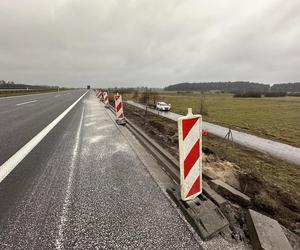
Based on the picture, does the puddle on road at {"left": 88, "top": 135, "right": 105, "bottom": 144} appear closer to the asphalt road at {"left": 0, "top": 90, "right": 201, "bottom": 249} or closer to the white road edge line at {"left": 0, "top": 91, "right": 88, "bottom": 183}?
the asphalt road at {"left": 0, "top": 90, "right": 201, "bottom": 249}

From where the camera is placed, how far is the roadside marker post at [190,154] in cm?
245

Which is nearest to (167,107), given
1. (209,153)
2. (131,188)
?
(209,153)

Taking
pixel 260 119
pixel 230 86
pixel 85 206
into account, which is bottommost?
pixel 260 119

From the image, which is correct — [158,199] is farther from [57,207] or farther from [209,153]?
[209,153]

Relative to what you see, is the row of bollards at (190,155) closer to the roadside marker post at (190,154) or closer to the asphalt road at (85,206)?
the roadside marker post at (190,154)

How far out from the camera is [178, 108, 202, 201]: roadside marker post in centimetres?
245

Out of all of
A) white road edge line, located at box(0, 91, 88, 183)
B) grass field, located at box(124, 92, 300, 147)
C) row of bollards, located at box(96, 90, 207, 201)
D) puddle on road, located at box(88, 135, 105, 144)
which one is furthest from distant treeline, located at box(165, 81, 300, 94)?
row of bollards, located at box(96, 90, 207, 201)

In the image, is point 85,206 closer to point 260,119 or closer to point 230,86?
point 260,119

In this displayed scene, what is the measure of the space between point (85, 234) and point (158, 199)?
1139 mm

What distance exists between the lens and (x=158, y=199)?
2766 mm

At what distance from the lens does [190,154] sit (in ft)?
8.40

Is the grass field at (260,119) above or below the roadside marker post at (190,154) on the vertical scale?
below

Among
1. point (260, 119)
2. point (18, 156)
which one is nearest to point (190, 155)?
point (18, 156)

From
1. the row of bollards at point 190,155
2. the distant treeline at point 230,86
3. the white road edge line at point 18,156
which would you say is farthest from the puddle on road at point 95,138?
the distant treeline at point 230,86
